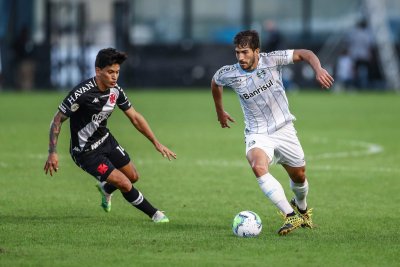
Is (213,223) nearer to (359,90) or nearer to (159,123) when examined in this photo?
(159,123)

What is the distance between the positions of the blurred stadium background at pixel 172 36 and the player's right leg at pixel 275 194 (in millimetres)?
28914

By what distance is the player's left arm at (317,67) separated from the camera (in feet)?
32.0

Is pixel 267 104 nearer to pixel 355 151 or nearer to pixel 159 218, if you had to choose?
pixel 159 218

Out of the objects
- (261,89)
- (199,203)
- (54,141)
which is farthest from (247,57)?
(199,203)

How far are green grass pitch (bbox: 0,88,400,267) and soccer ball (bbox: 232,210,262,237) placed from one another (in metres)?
0.08

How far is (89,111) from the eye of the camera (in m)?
10.7

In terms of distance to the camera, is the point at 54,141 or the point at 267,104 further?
the point at 267,104

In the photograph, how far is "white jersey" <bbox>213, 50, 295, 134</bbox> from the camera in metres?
10.5

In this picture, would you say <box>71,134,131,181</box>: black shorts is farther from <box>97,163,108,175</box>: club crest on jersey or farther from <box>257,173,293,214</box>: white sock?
<box>257,173,293,214</box>: white sock

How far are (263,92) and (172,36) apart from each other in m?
32.6

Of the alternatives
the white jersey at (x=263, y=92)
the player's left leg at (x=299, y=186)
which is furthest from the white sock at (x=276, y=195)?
the white jersey at (x=263, y=92)

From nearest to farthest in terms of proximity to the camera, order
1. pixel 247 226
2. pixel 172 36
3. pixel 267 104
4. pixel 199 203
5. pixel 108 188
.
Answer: pixel 247 226, pixel 267 104, pixel 108 188, pixel 199 203, pixel 172 36

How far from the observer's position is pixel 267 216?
37.1ft

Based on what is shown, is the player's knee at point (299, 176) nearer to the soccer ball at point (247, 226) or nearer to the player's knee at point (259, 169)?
the player's knee at point (259, 169)
